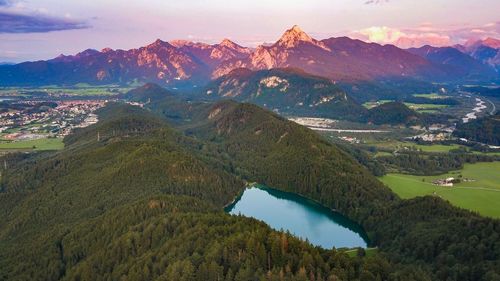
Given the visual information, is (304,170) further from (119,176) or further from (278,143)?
(119,176)

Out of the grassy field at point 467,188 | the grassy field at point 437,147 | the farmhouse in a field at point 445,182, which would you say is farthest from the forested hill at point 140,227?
the grassy field at point 437,147

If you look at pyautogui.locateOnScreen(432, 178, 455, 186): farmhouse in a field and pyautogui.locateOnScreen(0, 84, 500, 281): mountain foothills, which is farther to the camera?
pyautogui.locateOnScreen(432, 178, 455, 186): farmhouse in a field

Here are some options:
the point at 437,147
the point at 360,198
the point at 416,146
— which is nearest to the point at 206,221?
the point at 360,198

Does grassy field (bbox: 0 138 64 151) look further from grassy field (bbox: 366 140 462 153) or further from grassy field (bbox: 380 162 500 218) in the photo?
grassy field (bbox: 366 140 462 153)

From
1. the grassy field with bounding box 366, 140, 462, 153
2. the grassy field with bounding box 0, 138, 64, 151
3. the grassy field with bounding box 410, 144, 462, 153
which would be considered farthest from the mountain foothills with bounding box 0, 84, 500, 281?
the grassy field with bounding box 410, 144, 462, 153

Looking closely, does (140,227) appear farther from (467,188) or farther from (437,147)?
(437,147)

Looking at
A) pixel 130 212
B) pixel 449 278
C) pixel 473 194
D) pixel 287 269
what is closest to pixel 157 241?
pixel 130 212

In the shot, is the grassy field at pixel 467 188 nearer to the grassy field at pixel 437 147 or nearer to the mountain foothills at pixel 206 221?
the mountain foothills at pixel 206 221
